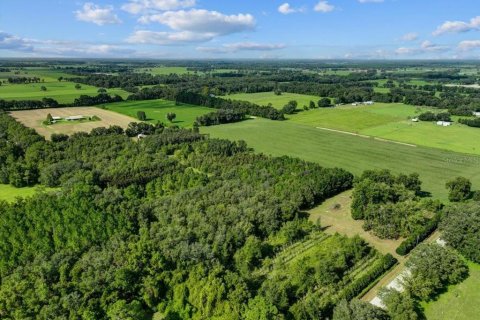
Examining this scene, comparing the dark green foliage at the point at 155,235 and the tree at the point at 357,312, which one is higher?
the dark green foliage at the point at 155,235

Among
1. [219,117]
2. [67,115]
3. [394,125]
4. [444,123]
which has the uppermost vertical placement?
[67,115]

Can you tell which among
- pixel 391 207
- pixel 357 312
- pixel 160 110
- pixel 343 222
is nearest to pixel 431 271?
pixel 357 312

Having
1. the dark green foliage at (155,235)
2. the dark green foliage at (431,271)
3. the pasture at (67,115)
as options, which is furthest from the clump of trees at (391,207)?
the pasture at (67,115)

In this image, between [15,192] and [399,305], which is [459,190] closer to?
[399,305]

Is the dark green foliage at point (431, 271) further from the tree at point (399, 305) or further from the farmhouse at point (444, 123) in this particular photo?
the farmhouse at point (444, 123)

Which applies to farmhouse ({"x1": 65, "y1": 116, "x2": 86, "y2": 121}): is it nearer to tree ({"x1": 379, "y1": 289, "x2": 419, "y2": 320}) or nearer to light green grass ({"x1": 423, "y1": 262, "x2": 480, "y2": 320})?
tree ({"x1": 379, "y1": 289, "x2": 419, "y2": 320})

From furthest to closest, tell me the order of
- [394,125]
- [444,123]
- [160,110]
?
[160,110], [394,125], [444,123]

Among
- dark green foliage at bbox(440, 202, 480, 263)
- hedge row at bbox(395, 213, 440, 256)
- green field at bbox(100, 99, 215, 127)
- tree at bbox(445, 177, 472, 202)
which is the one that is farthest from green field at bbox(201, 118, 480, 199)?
green field at bbox(100, 99, 215, 127)

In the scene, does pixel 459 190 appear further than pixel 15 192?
No
